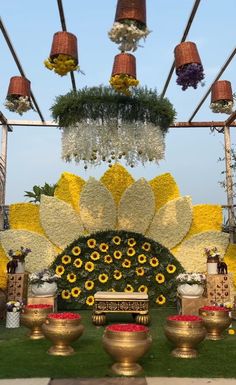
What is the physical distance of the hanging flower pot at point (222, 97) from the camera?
6879mm

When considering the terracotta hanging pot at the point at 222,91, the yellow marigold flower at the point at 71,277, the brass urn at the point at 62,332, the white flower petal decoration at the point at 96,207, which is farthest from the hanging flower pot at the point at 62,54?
the yellow marigold flower at the point at 71,277

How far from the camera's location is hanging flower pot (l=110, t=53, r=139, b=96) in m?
5.43

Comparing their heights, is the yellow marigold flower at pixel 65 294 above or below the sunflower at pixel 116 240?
below

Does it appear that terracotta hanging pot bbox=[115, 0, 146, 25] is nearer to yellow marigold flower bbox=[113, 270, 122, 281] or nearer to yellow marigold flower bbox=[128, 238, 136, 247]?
yellow marigold flower bbox=[128, 238, 136, 247]

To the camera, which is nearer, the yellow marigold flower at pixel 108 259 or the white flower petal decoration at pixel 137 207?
the yellow marigold flower at pixel 108 259

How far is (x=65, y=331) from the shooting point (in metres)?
4.52

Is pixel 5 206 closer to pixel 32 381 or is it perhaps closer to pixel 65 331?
pixel 65 331

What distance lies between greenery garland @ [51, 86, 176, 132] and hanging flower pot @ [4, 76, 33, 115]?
0.81 meters

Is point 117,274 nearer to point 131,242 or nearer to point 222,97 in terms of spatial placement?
point 131,242

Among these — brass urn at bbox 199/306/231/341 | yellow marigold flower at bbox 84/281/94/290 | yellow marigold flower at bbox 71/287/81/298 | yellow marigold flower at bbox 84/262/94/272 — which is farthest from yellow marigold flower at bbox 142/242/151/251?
brass urn at bbox 199/306/231/341

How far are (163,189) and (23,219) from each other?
298 centimetres

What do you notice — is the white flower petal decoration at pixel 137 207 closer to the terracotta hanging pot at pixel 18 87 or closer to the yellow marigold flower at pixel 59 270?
the yellow marigold flower at pixel 59 270

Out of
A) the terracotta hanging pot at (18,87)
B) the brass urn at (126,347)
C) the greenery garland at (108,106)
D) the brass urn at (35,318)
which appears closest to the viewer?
the brass urn at (126,347)

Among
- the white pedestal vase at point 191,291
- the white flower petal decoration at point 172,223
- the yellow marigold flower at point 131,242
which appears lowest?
the white pedestal vase at point 191,291
